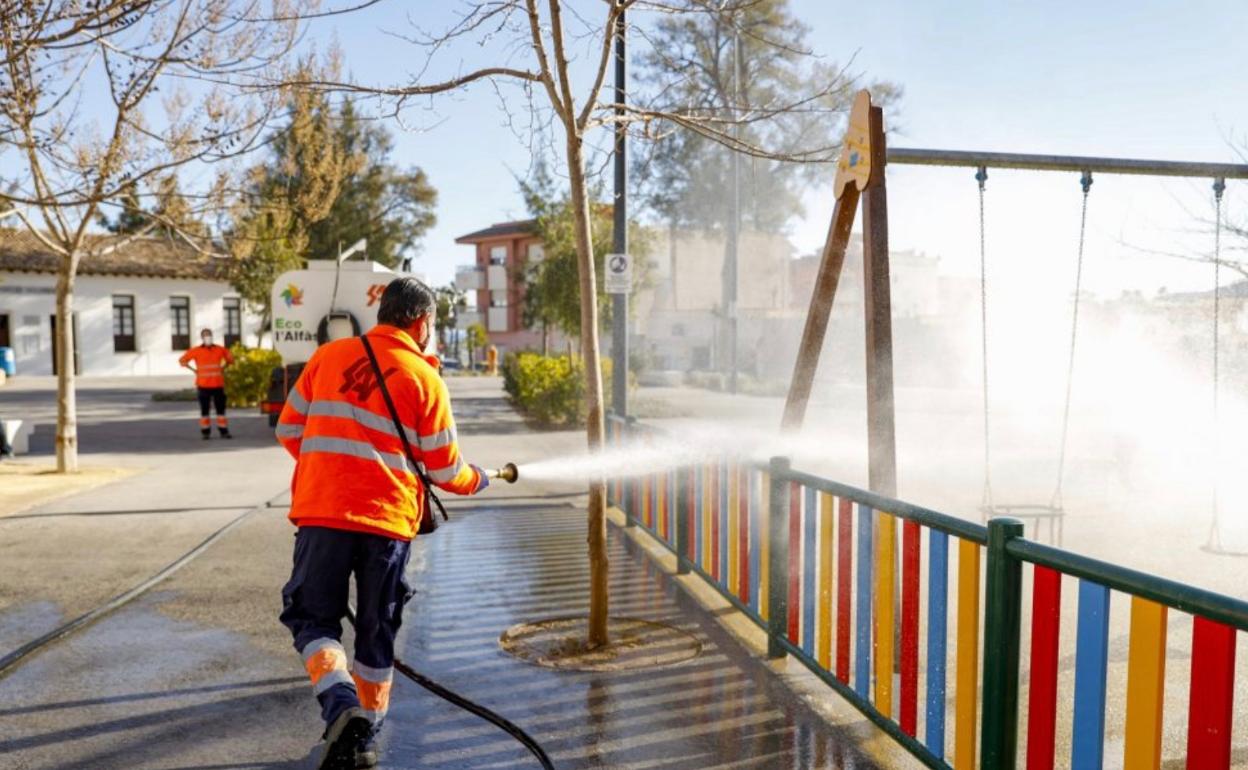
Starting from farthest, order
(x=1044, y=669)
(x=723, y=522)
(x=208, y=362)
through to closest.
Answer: (x=208, y=362)
(x=723, y=522)
(x=1044, y=669)

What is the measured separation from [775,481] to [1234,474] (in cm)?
1199

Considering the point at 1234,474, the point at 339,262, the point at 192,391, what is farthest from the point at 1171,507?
the point at 192,391

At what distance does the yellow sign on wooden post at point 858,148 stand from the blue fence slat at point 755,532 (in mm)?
1673

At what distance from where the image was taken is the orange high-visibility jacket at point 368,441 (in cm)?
379

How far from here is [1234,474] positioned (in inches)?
560

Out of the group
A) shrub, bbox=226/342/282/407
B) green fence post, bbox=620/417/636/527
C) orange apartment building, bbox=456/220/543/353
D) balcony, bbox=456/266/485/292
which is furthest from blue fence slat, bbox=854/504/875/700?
balcony, bbox=456/266/485/292

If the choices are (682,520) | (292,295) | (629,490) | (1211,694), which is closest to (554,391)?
(292,295)

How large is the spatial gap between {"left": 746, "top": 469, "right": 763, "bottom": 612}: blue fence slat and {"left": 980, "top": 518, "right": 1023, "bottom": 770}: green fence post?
2.33 meters

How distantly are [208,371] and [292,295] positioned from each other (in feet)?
7.95

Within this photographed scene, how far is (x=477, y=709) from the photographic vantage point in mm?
4445

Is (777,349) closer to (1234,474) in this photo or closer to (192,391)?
(192,391)

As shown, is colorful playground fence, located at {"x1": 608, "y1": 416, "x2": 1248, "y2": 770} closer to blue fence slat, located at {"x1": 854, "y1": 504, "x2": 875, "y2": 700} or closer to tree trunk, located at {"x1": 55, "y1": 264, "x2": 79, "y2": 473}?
blue fence slat, located at {"x1": 854, "y1": 504, "x2": 875, "y2": 700}

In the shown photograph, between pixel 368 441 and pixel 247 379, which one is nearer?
pixel 368 441

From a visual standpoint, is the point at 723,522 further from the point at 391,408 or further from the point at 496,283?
the point at 496,283
